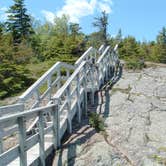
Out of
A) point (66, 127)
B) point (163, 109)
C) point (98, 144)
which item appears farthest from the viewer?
point (163, 109)

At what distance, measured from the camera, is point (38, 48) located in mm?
36625

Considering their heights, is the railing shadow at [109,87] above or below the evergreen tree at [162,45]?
below

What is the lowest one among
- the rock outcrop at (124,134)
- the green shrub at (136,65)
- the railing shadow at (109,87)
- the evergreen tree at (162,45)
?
the rock outcrop at (124,134)

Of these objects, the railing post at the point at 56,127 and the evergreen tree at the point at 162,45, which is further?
the evergreen tree at the point at 162,45

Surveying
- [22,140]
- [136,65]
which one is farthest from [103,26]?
[22,140]

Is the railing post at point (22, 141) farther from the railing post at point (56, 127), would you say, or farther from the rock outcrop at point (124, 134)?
the railing post at point (56, 127)

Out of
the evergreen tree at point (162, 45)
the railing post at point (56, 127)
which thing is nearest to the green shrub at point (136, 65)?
the railing post at point (56, 127)

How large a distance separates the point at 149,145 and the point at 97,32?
21.5 metres

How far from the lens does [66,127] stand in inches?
309

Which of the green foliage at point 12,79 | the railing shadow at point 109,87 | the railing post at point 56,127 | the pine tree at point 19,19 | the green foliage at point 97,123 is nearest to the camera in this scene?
the railing post at point 56,127

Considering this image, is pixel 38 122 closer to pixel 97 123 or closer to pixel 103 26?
pixel 97 123

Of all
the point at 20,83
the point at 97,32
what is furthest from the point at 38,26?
the point at 20,83

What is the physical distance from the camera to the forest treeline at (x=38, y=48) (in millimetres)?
14922

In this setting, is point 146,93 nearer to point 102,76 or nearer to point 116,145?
point 102,76
